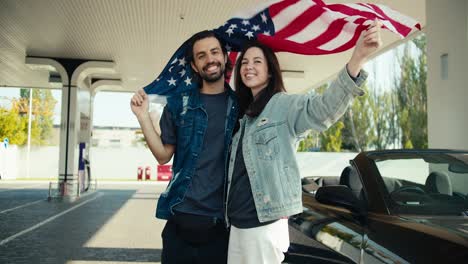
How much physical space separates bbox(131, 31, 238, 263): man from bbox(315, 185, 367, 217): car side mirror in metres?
1.03

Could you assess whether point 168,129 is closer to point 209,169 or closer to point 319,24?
point 209,169

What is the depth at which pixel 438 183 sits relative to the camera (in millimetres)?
3156

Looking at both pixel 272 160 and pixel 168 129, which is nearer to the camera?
pixel 272 160

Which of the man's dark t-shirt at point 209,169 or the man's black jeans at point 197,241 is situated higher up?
the man's dark t-shirt at point 209,169

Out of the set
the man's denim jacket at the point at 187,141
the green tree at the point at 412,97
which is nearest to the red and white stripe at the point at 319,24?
the man's denim jacket at the point at 187,141

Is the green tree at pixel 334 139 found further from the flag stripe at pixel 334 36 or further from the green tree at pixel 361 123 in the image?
the flag stripe at pixel 334 36

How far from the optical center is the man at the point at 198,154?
7.02 feet

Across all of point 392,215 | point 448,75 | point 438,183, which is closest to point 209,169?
point 392,215

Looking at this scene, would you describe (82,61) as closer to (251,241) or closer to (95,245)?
(95,245)

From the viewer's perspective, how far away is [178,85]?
2600 millimetres

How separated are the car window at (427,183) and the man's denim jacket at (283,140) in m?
1.11

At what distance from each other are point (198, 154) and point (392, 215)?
1212mm

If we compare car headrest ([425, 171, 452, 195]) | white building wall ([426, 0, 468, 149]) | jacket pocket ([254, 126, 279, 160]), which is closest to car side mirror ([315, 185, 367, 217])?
car headrest ([425, 171, 452, 195])

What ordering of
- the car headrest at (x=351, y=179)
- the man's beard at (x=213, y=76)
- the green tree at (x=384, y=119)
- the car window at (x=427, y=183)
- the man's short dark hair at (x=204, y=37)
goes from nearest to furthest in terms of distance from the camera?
the man's beard at (x=213, y=76) < the man's short dark hair at (x=204, y=37) < the car window at (x=427, y=183) < the car headrest at (x=351, y=179) < the green tree at (x=384, y=119)
